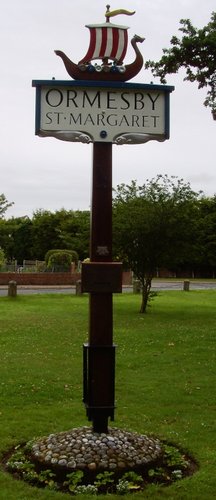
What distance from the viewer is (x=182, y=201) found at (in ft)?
77.4

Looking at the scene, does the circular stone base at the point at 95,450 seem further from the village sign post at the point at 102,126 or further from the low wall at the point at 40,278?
the low wall at the point at 40,278

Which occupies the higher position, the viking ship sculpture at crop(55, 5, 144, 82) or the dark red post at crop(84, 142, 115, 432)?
the viking ship sculpture at crop(55, 5, 144, 82)

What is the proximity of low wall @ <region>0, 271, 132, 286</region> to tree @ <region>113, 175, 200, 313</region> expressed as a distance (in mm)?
15256

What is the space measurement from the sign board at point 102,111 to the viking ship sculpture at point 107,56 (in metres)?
0.16

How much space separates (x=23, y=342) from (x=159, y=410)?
6.96 metres

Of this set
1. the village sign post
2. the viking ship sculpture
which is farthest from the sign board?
the viking ship sculpture

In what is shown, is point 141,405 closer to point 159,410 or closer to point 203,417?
point 159,410

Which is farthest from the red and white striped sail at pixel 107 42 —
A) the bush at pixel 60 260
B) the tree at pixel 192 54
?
the bush at pixel 60 260

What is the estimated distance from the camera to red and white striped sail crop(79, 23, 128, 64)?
6055 millimetres

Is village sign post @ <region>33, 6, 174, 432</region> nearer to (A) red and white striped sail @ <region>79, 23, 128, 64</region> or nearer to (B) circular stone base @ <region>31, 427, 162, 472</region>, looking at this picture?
(A) red and white striped sail @ <region>79, 23, 128, 64</region>

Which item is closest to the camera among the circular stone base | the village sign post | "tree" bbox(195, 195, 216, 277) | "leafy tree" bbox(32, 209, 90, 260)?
the circular stone base

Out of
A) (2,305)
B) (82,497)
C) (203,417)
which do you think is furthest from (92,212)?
(2,305)

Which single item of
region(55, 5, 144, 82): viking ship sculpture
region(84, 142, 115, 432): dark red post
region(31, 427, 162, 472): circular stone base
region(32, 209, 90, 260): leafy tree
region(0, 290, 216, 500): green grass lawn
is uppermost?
region(32, 209, 90, 260): leafy tree

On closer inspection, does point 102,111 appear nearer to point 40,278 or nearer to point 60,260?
point 40,278
